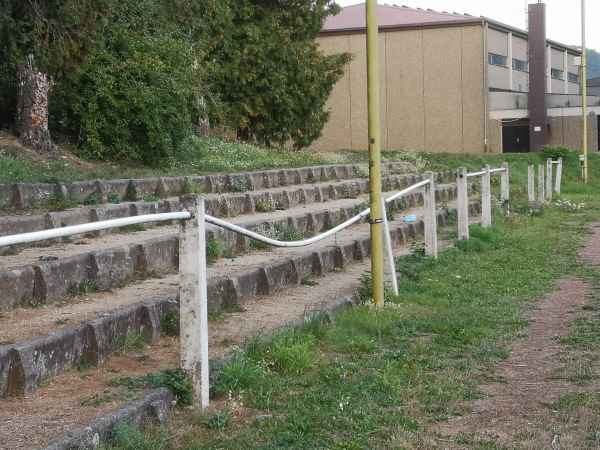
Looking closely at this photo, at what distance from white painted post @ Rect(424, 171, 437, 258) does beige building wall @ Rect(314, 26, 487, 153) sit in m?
27.0

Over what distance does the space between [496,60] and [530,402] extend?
1470 inches

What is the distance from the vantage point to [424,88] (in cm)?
3975

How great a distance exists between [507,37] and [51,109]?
98.2ft

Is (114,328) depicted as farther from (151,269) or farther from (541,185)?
(541,185)

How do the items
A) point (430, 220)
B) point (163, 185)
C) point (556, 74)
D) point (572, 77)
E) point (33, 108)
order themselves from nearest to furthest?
point (430, 220)
point (163, 185)
point (33, 108)
point (556, 74)
point (572, 77)

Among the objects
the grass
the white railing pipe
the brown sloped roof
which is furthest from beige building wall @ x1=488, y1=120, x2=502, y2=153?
the white railing pipe

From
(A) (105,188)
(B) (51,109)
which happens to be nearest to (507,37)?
(B) (51,109)

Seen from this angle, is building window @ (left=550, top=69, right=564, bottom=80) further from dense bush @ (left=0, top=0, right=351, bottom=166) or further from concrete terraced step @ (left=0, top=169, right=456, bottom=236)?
concrete terraced step @ (left=0, top=169, right=456, bottom=236)

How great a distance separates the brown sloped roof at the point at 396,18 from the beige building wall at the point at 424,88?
401mm

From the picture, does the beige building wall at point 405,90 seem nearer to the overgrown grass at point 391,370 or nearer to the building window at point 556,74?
the building window at point 556,74

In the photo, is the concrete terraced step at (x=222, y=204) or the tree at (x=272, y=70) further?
the tree at (x=272, y=70)

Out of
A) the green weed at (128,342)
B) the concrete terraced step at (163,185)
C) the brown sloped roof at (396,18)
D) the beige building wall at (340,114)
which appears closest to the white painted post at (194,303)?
the green weed at (128,342)

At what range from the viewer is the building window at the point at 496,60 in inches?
1594

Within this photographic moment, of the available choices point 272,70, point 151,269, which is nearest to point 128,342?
point 151,269
